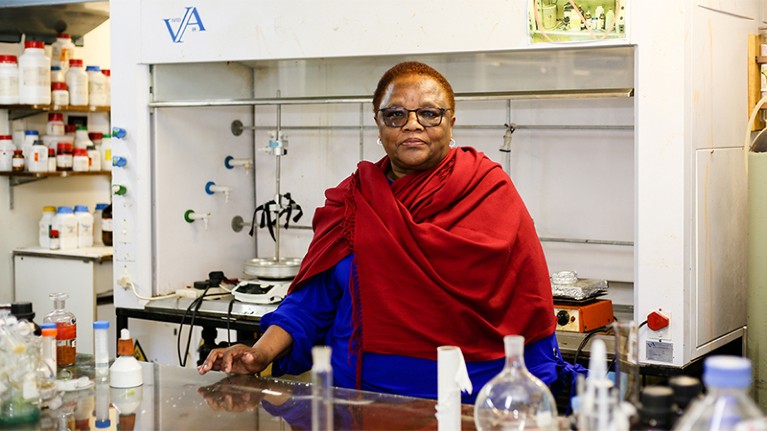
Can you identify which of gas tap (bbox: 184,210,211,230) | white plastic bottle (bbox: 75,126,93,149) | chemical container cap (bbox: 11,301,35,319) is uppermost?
white plastic bottle (bbox: 75,126,93,149)

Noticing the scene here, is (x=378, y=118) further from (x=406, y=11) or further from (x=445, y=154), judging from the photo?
(x=406, y=11)

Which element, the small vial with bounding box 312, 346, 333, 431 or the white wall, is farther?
A: the white wall

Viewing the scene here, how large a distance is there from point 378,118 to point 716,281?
1.16m

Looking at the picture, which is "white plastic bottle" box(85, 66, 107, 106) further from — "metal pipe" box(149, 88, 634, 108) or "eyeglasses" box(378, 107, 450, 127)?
"eyeglasses" box(378, 107, 450, 127)

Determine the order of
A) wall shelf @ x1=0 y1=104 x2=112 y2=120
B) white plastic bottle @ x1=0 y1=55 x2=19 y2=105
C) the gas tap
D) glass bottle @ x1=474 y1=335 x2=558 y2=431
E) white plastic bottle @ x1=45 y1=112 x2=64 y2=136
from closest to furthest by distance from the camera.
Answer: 1. glass bottle @ x1=474 y1=335 x2=558 y2=431
2. the gas tap
3. white plastic bottle @ x1=0 y1=55 x2=19 y2=105
4. wall shelf @ x1=0 y1=104 x2=112 y2=120
5. white plastic bottle @ x1=45 y1=112 x2=64 y2=136

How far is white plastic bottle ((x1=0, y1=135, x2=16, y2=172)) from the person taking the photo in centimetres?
445

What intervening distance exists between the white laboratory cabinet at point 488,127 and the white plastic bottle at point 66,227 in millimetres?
952

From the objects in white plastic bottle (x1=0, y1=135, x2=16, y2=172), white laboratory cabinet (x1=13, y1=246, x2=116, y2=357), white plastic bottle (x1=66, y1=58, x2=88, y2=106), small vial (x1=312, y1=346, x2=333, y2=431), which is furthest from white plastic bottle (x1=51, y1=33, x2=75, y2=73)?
small vial (x1=312, y1=346, x2=333, y2=431)

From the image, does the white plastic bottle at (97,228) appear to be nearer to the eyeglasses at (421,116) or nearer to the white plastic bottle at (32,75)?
the white plastic bottle at (32,75)

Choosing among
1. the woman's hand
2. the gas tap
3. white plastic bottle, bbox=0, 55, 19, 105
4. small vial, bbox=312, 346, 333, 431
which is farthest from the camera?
white plastic bottle, bbox=0, 55, 19, 105

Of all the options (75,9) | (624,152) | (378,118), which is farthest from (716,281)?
(75,9)

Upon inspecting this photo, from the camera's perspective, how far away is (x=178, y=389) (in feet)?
6.97

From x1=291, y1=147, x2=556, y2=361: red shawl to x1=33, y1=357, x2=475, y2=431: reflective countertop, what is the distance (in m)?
0.28

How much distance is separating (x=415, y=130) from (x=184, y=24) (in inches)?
57.0
